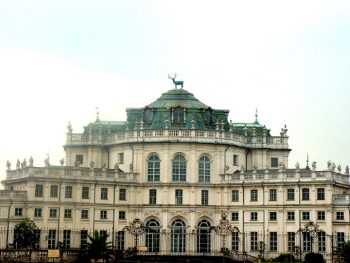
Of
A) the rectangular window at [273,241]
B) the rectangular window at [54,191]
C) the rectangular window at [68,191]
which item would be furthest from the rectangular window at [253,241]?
the rectangular window at [54,191]

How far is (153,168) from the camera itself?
270 ft

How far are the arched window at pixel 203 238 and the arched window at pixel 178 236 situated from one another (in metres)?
1.59

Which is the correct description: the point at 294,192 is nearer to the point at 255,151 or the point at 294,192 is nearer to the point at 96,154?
the point at 255,151

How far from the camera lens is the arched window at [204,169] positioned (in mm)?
82375

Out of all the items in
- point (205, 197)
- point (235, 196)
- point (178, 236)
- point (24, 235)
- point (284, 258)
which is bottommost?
point (284, 258)

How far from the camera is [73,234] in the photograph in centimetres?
7725

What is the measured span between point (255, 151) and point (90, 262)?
30.7m

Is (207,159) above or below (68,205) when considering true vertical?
above

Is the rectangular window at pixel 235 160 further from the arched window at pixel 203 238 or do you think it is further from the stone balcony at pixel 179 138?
the arched window at pixel 203 238

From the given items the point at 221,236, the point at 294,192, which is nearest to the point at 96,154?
the point at 221,236

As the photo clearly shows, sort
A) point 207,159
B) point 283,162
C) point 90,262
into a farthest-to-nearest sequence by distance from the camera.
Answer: point 283,162 < point 207,159 < point 90,262

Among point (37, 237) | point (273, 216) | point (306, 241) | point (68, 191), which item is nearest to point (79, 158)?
point (68, 191)

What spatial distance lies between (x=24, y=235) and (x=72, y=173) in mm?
10109

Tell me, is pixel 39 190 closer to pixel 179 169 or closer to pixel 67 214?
pixel 67 214
